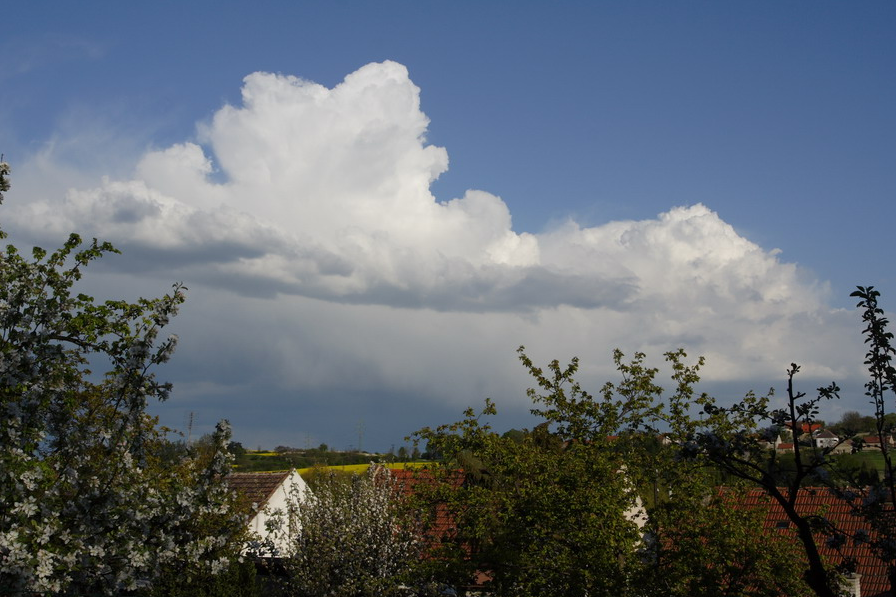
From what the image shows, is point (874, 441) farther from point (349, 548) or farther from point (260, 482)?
point (260, 482)

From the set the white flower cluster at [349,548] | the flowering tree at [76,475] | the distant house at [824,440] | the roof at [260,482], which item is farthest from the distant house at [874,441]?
the roof at [260,482]

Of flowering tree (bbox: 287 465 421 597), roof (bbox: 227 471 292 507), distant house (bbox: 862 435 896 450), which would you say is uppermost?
distant house (bbox: 862 435 896 450)

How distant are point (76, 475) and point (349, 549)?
46.8ft

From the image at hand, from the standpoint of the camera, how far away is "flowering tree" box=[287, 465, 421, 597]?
76.5 ft

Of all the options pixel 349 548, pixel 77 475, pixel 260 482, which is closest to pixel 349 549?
pixel 349 548

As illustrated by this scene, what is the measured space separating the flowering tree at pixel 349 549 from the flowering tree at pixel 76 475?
10.9 meters

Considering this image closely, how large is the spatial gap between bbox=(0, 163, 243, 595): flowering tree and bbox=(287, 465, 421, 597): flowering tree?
1092 cm

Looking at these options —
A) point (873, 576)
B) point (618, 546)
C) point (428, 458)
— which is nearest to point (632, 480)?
point (618, 546)

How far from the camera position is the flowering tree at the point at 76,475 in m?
10.5

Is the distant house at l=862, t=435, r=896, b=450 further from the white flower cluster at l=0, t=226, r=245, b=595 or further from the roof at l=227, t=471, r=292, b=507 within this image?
the roof at l=227, t=471, r=292, b=507

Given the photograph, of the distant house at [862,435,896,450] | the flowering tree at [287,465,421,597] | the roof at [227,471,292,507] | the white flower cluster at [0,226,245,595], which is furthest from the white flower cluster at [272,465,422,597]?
the roof at [227,471,292,507]

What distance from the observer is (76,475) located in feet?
36.7

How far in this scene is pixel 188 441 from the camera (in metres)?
12.6

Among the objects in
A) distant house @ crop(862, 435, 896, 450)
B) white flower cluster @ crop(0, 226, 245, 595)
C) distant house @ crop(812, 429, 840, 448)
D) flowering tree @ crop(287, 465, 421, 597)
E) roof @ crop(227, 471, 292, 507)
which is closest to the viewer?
distant house @ crop(862, 435, 896, 450)
